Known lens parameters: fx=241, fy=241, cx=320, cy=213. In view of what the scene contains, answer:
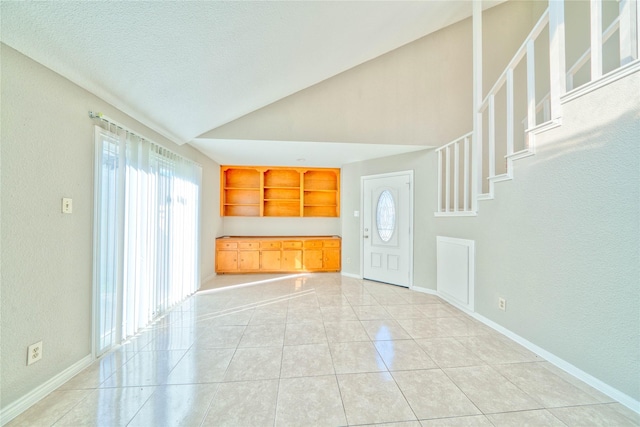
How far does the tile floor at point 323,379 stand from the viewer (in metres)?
1.49

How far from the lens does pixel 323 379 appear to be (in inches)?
72.1

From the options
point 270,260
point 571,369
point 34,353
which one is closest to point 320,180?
point 270,260

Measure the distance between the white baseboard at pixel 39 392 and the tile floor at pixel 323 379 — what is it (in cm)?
5

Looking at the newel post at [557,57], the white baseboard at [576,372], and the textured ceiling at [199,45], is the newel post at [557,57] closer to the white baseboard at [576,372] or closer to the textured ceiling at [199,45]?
the textured ceiling at [199,45]

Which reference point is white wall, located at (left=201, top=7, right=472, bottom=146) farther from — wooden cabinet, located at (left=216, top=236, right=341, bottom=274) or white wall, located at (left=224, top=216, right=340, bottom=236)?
white wall, located at (left=224, top=216, right=340, bottom=236)

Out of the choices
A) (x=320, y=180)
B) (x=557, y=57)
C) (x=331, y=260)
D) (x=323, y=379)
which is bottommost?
(x=323, y=379)

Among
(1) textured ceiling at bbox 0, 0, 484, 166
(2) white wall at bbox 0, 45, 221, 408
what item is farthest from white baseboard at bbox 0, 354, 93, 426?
(1) textured ceiling at bbox 0, 0, 484, 166

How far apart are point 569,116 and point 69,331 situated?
4275 millimetres

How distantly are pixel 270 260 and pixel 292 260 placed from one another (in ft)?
1.55

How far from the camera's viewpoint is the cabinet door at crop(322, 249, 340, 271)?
536 cm

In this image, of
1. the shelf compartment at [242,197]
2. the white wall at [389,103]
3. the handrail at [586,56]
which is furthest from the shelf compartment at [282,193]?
the handrail at [586,56]

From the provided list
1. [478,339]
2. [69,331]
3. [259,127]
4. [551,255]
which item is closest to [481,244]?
[551,255]

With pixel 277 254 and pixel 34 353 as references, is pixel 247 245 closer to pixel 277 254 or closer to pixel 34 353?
pixel 277 254

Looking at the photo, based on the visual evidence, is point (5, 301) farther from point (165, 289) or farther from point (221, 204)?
point (221, 204)
